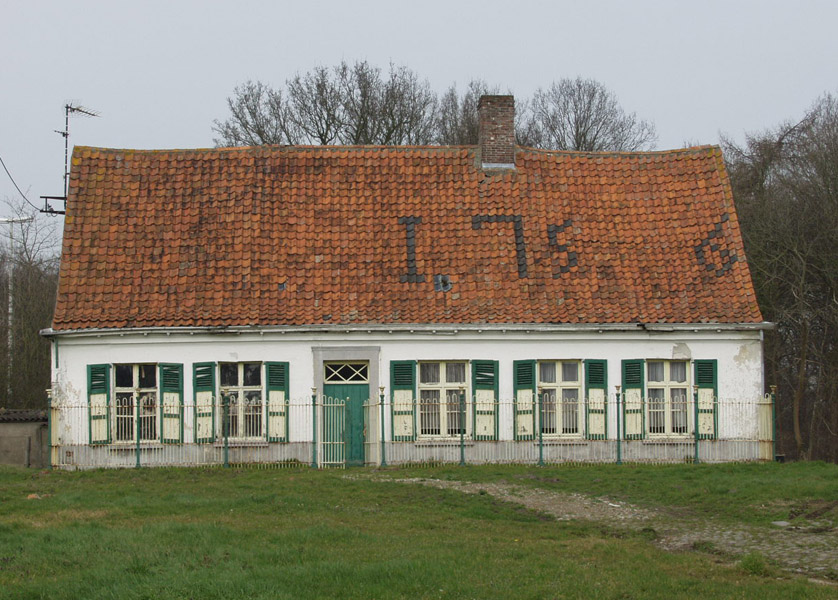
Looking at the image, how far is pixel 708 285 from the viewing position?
23469mm

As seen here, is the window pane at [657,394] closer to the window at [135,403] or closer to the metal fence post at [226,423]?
the metal fence post at [226,423]

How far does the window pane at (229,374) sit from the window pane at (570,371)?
6691 mm

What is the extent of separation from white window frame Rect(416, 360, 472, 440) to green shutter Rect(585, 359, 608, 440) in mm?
2430

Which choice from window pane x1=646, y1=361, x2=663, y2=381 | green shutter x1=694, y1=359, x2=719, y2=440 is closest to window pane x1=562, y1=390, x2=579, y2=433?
window pane x1=646, y1=361, x2=663, y2=381

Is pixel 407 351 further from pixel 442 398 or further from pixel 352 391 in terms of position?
pixel 352 391

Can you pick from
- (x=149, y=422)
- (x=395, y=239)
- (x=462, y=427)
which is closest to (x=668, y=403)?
(x=462, y=427)

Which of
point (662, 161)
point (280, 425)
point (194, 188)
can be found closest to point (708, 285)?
point (662, 161)

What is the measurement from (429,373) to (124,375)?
6200 mm

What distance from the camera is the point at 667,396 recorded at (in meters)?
23.0

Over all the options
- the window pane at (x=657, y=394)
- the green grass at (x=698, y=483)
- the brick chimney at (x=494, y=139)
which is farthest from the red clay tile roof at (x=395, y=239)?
the green grass at (x=698, y=483)

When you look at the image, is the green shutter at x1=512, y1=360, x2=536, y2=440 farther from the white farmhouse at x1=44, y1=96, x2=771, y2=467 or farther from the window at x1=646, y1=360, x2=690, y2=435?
the window at x1=646, y1=360, x2=690, y2=435

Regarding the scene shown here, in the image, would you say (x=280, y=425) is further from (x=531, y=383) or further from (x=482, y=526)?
(x=482, y=526)

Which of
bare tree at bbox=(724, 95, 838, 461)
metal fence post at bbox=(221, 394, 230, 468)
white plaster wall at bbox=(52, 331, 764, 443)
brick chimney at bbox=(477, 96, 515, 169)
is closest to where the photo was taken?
metal fence post at bbox=(221, 394, 230, 468)

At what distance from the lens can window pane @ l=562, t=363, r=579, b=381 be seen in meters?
23.0
